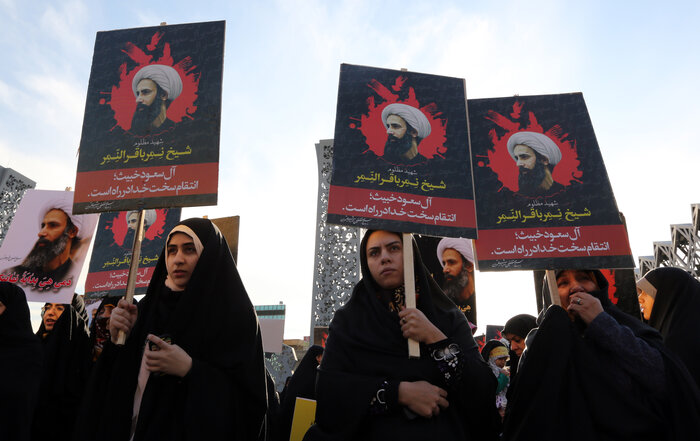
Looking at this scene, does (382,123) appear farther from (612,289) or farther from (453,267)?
Answer: (453,267)

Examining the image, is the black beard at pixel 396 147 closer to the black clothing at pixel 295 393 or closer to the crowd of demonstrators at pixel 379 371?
the crowd of demonstrators at pixel 379 371

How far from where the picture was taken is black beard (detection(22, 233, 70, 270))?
4.10 metres

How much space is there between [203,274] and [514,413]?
A: 1759 millimetres

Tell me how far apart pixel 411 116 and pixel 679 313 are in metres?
2.27

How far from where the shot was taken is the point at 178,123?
9.43 feet

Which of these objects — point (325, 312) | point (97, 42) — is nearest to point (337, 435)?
point (97, 42)

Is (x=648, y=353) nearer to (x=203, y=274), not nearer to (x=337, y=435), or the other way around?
(x=337, y=435)

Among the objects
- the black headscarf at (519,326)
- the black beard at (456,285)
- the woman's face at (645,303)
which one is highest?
the black beard at (456,285)

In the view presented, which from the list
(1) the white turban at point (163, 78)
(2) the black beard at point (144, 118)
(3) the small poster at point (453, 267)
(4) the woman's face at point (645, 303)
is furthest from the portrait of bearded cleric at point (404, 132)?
(3) the small poster at point (453, 267)

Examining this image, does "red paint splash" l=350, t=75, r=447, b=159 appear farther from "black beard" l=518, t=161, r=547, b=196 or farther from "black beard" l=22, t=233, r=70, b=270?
"black beard" l=22, t=233, r=70, b=270

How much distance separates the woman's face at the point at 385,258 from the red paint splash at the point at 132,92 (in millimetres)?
1442

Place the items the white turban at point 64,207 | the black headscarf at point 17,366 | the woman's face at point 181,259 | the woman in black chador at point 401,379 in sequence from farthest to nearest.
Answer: the white turban at point 64,207
the black headscarf at point 17,366
the woman's face at point 181,259
the woman in black chador at point 401,379

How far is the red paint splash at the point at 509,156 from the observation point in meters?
3.02

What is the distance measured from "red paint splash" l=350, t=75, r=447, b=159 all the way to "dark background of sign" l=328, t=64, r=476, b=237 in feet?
0.07
